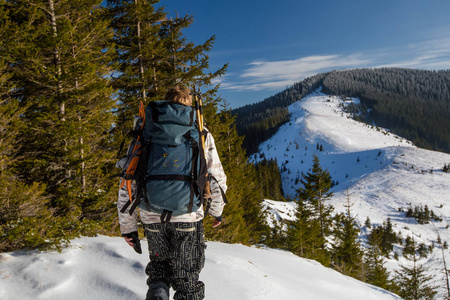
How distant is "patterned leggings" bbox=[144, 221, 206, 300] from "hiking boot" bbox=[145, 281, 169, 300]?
0.19 ft

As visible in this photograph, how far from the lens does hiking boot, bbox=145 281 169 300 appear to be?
2506 mm

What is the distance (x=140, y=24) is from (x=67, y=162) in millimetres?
7413

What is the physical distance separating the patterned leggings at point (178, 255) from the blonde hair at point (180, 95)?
4.28ft

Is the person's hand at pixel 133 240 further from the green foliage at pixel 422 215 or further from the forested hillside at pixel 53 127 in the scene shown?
the green foliage at pixel 422 215

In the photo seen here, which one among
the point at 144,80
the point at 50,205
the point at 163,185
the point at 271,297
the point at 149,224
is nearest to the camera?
the point at 163,185

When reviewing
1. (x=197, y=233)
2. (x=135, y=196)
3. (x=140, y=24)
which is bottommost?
(x=197, y=233)

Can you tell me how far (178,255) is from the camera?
2713mm

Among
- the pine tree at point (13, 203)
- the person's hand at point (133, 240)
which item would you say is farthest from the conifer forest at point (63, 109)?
the person's hand at point (133, 240)

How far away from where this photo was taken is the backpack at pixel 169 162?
8.37 feet

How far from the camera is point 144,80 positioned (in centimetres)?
1077

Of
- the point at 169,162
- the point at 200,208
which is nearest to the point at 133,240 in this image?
the point at 200,208

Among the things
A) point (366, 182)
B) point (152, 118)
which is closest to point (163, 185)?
point (152, 118)

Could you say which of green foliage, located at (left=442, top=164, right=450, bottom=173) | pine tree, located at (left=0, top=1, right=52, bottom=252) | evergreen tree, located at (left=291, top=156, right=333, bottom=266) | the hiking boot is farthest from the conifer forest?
green foliage, located at (left=442, top=164, right=450, bottom=173)

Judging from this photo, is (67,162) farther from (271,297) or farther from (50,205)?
(271,297)
